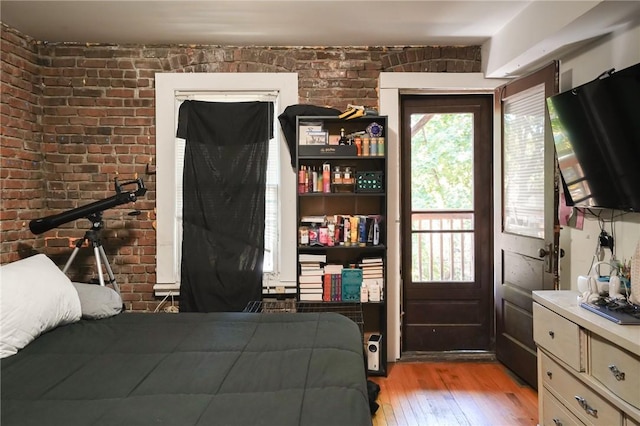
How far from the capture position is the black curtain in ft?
11.2

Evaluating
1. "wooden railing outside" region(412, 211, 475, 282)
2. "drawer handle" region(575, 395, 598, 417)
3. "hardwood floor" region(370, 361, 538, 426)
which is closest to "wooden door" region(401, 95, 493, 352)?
"wooden railing outside" region(412, 211, 475, 282)

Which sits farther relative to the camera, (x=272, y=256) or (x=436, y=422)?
(x=272, y=256)

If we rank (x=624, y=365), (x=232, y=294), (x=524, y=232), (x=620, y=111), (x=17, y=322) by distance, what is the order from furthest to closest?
(x=232, y=294), (x=524, y=232), (x=620, y=111), (x=17, y=322), (x=624, y=365)

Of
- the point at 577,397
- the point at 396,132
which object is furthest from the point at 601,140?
the point at 396,132

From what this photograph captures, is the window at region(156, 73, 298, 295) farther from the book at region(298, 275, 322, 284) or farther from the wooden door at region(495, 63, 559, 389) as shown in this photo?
the wooden door at region(495, 63, 559, 389)

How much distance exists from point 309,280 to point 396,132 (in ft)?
4.60

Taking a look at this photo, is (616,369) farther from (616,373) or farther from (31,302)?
(31,302)

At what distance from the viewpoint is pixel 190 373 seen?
67.4 inches

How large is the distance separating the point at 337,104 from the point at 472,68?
1.15m

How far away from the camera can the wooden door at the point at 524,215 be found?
285 centimetres

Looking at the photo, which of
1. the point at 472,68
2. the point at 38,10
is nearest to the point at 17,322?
the point at 38,10

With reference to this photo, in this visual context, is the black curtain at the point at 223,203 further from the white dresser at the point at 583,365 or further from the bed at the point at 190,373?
the white dresser at the point at 583,365

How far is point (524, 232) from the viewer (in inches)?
125

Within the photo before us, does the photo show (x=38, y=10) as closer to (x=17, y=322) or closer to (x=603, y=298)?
(x=17, y=322)
